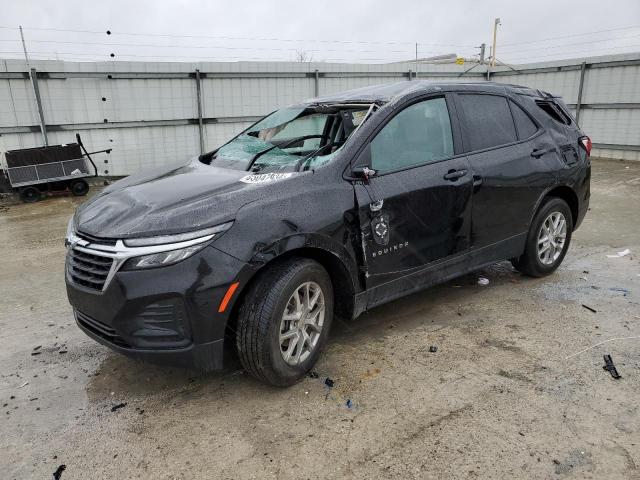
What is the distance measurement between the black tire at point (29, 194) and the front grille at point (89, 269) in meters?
7.30

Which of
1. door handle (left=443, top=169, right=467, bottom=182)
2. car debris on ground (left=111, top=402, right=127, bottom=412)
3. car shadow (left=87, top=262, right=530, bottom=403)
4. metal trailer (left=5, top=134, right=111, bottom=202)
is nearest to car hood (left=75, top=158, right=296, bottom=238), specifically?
car shadow (left=87, top=262, right=530, bottom=403)

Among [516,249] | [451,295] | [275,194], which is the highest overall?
[275,194]

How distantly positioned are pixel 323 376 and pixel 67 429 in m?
1.46

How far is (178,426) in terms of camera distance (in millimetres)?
2727

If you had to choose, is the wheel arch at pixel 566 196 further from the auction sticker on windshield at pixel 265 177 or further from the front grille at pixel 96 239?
the front grille at pixel 96 239

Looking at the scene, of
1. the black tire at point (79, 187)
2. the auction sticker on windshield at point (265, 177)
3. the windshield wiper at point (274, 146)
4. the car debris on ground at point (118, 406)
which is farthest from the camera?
the black tire at point (79, 187)

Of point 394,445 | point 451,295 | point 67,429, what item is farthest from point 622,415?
point 67,429

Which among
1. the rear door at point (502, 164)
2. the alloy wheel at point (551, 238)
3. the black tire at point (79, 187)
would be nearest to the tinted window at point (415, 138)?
the rear door at point (502, 164)

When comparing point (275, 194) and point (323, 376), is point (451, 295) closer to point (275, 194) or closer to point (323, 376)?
point (323, 376)

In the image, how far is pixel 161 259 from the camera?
2.57 meters

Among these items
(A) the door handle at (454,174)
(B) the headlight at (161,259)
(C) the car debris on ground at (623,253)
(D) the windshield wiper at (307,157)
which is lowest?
(C) the car debris on ground at (623,253)

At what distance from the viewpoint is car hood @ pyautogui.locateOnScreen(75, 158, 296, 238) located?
2.66 metres

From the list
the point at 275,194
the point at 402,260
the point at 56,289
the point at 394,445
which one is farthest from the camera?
the point at 56,289

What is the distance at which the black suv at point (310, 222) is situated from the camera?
2.62 m
